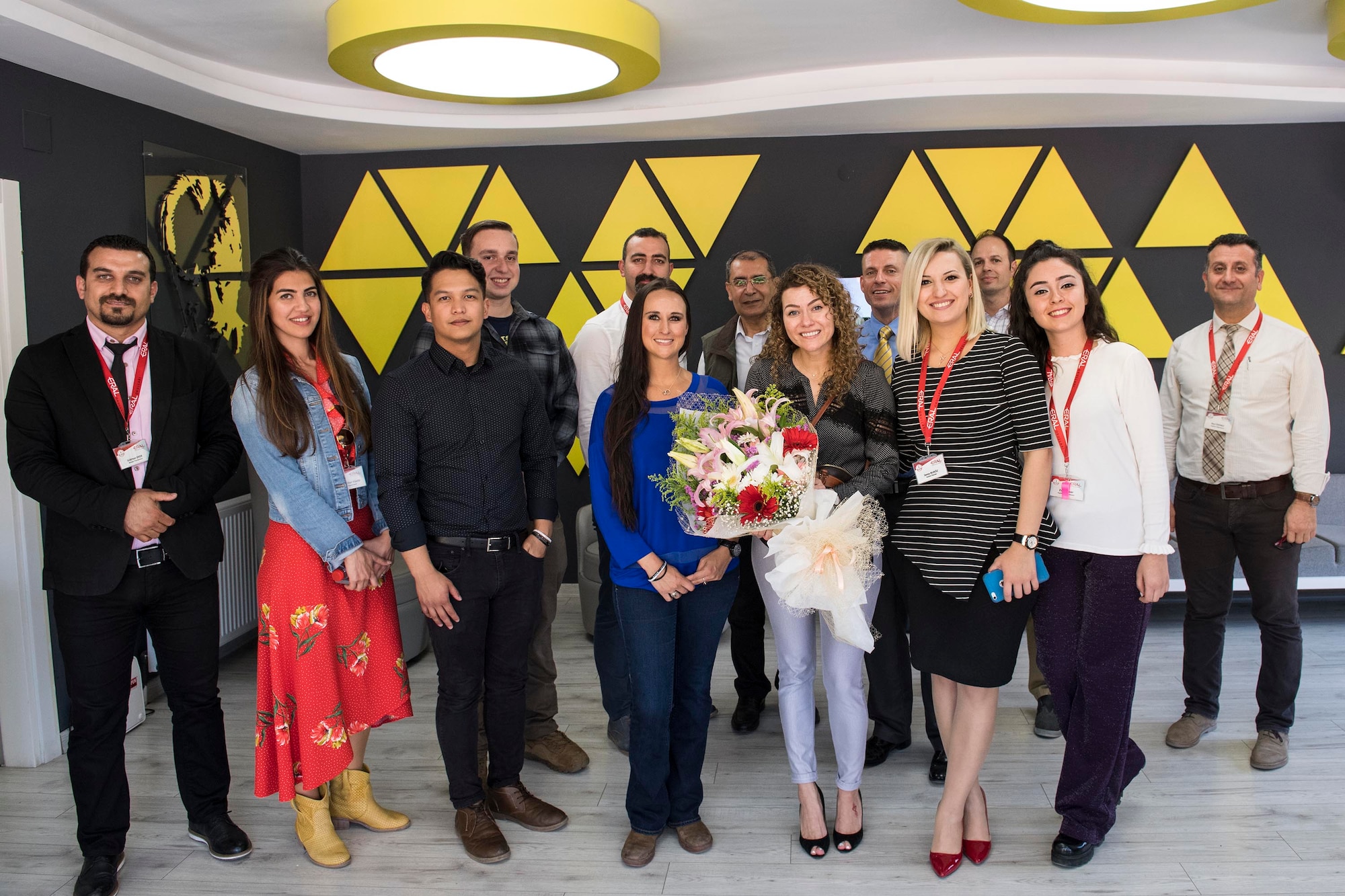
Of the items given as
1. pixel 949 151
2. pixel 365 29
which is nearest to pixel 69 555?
pixel 365 29

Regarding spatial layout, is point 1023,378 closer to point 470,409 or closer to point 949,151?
point 470,409

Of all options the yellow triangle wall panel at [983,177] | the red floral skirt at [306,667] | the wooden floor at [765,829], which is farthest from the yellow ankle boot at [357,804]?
the yellow triangle wall panel at [983,177]

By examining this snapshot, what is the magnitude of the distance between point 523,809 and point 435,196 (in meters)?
4.08

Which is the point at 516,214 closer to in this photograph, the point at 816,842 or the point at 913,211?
the point at 913,211

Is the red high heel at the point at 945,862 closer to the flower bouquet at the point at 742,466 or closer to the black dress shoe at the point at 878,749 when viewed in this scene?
the black dress shoe at the point at 878,749

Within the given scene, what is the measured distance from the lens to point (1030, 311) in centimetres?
275

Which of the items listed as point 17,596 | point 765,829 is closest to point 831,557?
point 765,829

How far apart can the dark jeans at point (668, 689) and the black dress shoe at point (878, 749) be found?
0.85 m

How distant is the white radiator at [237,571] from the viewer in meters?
4.65

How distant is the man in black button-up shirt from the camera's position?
277 cm

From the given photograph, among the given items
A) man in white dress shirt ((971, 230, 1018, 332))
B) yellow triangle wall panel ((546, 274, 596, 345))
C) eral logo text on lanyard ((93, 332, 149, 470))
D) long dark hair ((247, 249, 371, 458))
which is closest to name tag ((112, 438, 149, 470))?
eral logo text on lanyard ((93, 332, 149, 470))

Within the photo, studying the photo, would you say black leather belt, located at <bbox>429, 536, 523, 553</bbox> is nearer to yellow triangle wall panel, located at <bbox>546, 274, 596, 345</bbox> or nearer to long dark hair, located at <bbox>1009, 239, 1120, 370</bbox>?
long dark hair, located at <bbox>1009, 239, 1120, 370</bbox>

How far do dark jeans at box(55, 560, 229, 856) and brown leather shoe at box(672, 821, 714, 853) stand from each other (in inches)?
58.9

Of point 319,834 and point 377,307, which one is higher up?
point 377,307
